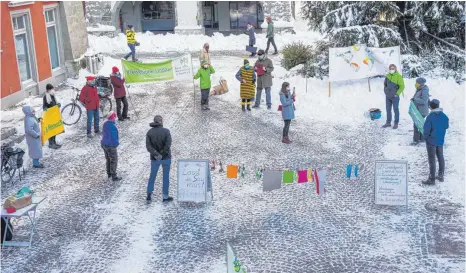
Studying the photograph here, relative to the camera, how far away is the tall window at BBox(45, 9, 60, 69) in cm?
2126

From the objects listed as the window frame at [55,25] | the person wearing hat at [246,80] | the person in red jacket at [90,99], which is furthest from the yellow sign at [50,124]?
the window frame at [55,25]

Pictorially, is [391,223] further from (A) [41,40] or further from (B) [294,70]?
(A) [41,40]

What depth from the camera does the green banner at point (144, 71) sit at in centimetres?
1720

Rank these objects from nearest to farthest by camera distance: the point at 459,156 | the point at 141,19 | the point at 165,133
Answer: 1. the point at 165,133
2. the point at 459,156
3. the point at 141,19

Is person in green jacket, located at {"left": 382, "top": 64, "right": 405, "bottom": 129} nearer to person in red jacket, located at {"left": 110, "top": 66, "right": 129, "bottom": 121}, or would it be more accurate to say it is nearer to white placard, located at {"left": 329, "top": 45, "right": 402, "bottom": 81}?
white placard, located at {"left": 329, "top": 45, "right": 402, "bottom": 81}

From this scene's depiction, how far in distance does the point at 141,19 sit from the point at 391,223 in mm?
28268

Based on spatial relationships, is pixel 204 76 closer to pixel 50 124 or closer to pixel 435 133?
pixel 50 124

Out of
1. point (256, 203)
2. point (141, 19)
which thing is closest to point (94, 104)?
point (256, 203)

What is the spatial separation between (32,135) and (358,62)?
10.00m

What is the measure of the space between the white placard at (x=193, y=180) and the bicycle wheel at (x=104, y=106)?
6908 mm

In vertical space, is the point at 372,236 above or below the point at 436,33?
below

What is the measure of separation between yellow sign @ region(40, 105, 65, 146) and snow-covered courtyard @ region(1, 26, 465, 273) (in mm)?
535

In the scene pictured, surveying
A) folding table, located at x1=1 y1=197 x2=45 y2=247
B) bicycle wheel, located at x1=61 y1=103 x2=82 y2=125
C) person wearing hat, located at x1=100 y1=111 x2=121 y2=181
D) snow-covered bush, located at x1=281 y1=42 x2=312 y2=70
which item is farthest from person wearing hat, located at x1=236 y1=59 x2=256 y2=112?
folding table, located at x1=1 y1=197 x2=45 y2=247

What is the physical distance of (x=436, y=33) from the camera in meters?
20.2
